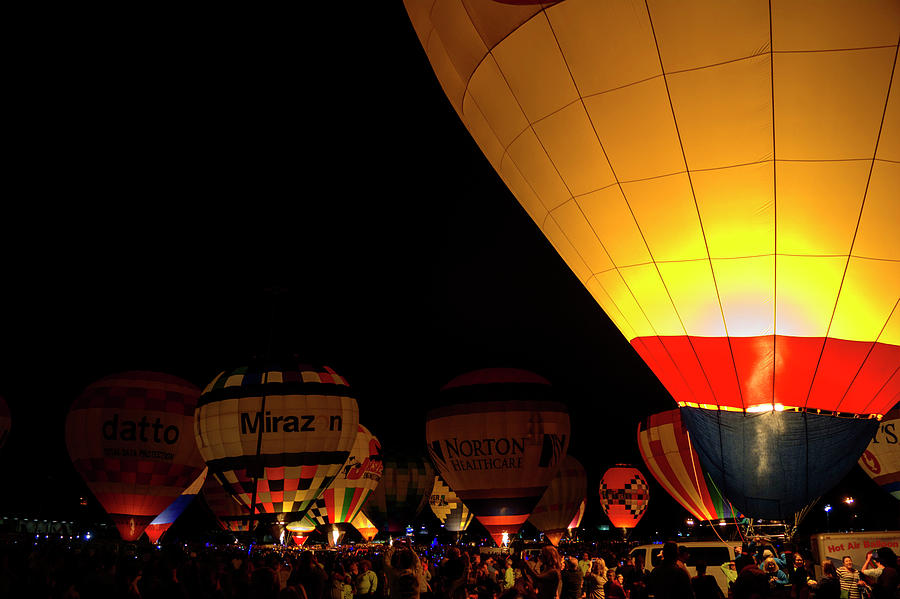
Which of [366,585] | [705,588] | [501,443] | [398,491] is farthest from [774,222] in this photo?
[398,491]

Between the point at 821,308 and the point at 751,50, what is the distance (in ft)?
5.14

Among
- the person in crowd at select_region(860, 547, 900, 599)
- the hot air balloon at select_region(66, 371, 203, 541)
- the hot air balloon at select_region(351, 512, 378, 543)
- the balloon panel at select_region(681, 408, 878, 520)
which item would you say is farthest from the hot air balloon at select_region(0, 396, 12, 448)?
the person in crowd at select_region(860, 547, 900, 599)

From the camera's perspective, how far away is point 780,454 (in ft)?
14.7

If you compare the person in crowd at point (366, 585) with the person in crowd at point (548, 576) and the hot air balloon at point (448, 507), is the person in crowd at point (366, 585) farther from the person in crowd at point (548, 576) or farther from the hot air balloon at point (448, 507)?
the hot air balloon at point (448, 507)

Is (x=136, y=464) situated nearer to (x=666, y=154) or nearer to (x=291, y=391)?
(x=291, y=391)

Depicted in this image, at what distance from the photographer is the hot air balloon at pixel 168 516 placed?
17.8 meters

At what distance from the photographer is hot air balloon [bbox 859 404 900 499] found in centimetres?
1398

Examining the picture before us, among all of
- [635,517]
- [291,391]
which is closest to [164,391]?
[291,391]

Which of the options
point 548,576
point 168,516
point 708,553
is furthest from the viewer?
point 168,516

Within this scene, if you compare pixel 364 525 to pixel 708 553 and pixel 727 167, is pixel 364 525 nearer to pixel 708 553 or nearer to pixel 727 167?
pixel 708 553

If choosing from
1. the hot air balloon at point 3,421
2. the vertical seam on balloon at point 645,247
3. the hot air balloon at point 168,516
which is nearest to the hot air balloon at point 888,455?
the vertical seam on balloon at point 645,247

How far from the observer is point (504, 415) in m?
14.2

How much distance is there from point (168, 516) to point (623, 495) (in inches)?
559

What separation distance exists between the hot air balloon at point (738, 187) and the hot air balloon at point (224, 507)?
12479mm
